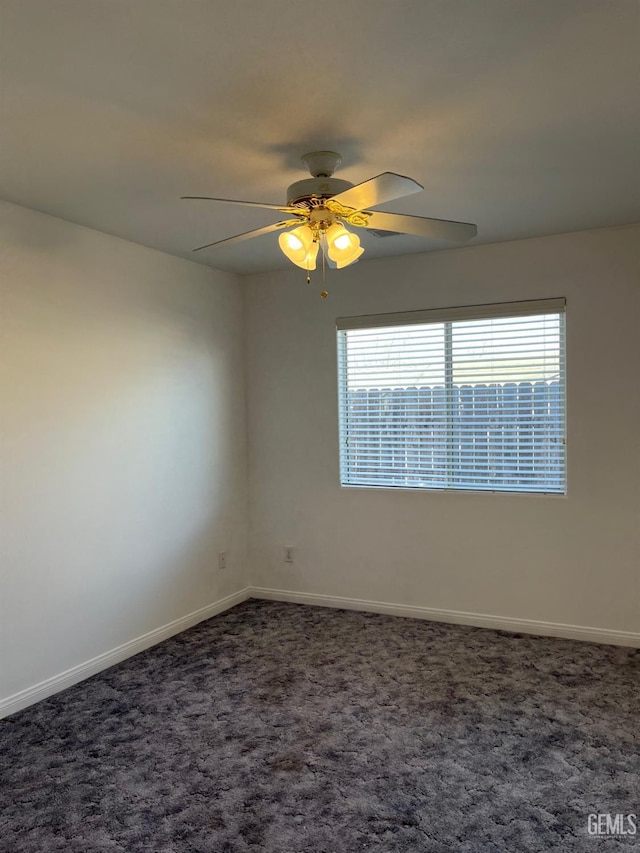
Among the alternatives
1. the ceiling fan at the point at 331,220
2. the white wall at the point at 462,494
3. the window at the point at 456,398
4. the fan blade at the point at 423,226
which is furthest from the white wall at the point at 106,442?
the fan blade at the point at 423,226

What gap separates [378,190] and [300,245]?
0.49 metres

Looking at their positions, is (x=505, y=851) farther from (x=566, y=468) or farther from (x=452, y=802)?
(x=566, y=468)

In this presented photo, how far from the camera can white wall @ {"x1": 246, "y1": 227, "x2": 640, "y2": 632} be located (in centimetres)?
362

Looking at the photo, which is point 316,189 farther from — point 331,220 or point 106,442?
point 106,442

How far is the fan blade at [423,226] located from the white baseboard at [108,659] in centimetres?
273

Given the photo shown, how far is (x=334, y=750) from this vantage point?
2.57 m

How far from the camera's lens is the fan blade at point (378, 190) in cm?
192

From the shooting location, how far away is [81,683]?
3273 mm

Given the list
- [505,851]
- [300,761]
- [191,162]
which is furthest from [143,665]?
[191,162]

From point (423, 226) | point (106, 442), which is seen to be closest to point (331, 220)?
point (423, 226)

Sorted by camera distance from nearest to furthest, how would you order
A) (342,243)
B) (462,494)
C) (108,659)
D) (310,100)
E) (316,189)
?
1. (310,100)
2. (316,189)
3. (342,243)
4. (108,659)
5. (462,494)

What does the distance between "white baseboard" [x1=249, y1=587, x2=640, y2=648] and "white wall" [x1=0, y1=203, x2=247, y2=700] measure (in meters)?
0.49

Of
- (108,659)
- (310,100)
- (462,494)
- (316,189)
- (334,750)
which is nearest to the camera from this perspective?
(310,100)

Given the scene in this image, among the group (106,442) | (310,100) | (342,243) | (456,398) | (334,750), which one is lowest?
(334,750)
